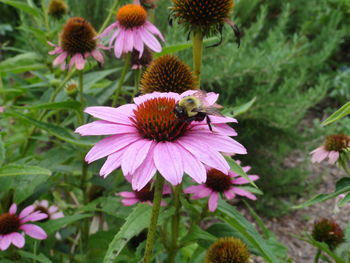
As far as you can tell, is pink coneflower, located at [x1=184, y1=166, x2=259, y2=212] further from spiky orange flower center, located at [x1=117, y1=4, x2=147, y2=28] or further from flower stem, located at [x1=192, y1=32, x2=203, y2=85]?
spiky orange flower center, located at [x1=117, y1=4, x2=147, y2=28]

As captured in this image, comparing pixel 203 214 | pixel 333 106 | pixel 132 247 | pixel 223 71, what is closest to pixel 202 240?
pixel 203 214

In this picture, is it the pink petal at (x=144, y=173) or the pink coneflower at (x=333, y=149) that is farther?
the pink coneflower at (x=333, y=149)

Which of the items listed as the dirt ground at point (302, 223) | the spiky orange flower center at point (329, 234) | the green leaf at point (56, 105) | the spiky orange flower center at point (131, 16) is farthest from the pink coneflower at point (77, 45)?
the dirt ground at point (302, 223)

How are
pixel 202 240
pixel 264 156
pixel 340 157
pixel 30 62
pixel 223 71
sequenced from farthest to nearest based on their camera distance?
1. pixel 264 156
2. pixel 223 71
3. pixel 30 62
4. pixel 340 157
5. pixel 202 240

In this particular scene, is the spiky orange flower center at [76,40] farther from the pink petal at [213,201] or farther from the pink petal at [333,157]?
the pink petal at [333,157]

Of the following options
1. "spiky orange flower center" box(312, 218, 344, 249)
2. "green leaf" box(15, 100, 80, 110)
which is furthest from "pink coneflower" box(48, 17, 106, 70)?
"spiky orange flower center" box(312, 218, 344, 249)

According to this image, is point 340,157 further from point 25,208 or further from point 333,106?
point 333,106
